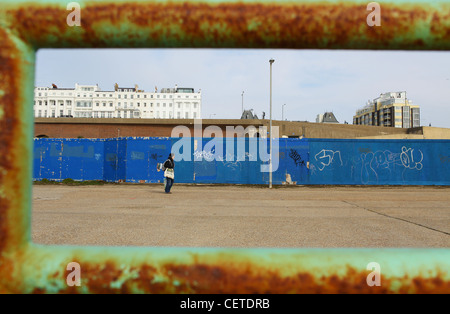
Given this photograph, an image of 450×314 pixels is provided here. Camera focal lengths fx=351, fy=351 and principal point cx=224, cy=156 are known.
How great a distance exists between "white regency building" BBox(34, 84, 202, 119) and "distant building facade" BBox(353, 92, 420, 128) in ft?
197

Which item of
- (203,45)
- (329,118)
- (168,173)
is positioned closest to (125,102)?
(329,118)

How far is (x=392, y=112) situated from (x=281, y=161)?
104m

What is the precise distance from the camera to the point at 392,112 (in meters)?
110

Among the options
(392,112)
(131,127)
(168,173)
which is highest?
(392,112)

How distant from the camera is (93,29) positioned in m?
0.52

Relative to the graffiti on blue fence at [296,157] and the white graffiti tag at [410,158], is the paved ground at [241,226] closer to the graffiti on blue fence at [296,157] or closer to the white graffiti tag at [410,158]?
the graffiti on blue fence at [296,157]

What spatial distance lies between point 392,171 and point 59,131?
35.8 meters

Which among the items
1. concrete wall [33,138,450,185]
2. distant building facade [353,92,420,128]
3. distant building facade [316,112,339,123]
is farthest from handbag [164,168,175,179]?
distant building facade [353,92,420,128]

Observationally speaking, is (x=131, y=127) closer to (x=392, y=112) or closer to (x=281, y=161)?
(x=281, y=161)

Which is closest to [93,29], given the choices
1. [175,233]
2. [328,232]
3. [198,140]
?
[175,233]

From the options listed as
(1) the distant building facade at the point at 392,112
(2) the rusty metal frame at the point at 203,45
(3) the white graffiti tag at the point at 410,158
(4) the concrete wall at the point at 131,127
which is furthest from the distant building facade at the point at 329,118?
(2) the rusty metal frame at the point at 203,45

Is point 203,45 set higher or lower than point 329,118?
lower

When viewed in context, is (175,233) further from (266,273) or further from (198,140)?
(198,140)

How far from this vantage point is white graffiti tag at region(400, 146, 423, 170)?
1916 cm
